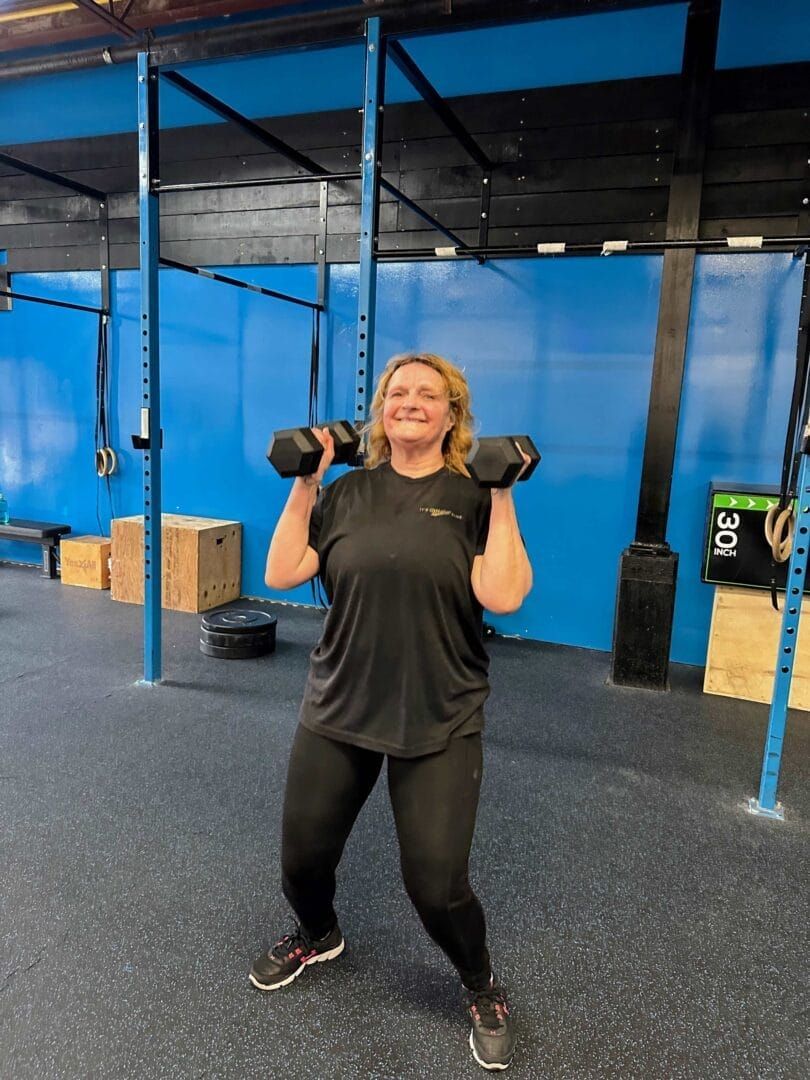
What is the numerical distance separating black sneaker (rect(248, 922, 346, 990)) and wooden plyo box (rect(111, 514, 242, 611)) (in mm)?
3065

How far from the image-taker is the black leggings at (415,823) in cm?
130

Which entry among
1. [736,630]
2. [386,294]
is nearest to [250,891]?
[736,630]

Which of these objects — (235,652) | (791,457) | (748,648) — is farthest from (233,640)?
(791,457)

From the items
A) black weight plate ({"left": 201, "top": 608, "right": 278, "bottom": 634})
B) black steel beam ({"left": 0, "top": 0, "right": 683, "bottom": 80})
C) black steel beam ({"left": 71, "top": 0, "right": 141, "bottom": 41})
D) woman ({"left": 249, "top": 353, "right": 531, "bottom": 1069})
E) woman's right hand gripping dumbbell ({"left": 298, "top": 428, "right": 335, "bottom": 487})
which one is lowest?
black weight plate ({"left": 201, "top": 608, "right": 278, "bottom": 634})

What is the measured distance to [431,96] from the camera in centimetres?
289

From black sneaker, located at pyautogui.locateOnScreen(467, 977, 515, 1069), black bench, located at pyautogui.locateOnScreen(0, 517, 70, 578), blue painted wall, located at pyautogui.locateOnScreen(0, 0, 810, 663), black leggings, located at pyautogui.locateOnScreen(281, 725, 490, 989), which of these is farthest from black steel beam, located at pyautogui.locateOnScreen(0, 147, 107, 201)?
black sneaker, located at pyautogui.locateOnScreen(467, 977, 515, 1069)

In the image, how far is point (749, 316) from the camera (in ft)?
11.6

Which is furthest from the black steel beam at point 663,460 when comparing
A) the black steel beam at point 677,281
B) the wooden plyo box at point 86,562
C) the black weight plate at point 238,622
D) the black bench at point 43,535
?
the black bench at point 43,535

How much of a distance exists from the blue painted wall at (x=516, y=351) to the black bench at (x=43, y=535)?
0.28m

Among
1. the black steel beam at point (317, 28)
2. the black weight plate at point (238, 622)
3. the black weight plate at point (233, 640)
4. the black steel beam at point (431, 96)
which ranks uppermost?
the black steel beam at point (317, 28)

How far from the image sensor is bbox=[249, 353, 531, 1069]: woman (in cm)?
132

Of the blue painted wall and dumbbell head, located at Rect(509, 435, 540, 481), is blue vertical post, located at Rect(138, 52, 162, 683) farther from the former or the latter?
dumbbell head, located at Rect(509, 435, 540, 481)

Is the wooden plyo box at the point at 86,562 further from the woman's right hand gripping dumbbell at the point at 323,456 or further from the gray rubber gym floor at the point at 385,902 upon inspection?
the woman's right hand gripping dumbbell at the point at 323,456

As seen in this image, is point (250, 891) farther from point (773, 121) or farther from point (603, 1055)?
point (773, 121)
